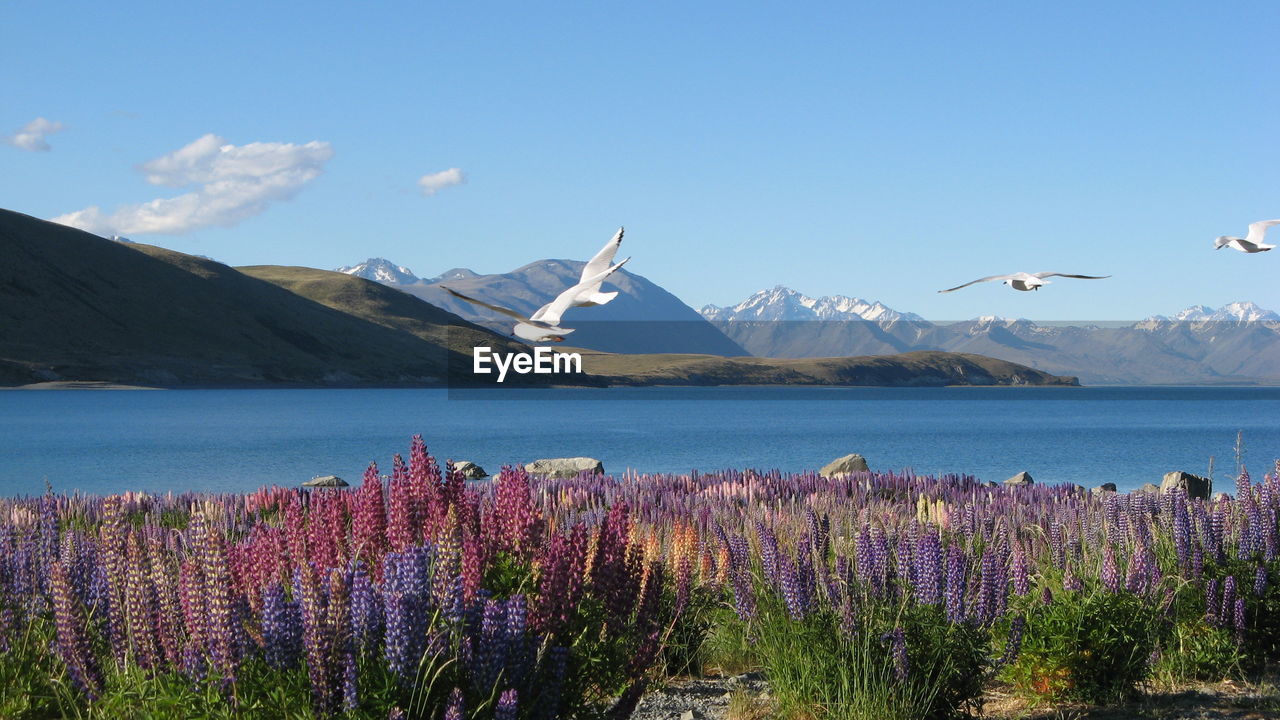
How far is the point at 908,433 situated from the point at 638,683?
92.1 metres

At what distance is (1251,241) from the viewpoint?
8.30 m

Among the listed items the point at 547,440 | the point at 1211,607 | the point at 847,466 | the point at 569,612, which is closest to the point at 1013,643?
the point at 1211,607

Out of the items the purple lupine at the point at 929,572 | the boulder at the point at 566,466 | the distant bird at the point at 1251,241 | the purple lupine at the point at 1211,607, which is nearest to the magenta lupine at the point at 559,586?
the purple lupine at the point at 929,572

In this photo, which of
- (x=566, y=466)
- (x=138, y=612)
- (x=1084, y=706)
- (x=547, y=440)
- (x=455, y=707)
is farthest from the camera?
(x=547, y=440)

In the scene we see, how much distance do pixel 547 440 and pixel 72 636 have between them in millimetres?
74450

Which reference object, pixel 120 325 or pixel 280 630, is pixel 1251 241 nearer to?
pixel 280 630

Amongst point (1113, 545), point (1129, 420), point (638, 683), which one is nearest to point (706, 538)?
point (1113, 545)

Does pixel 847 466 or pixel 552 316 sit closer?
pixel 552 316

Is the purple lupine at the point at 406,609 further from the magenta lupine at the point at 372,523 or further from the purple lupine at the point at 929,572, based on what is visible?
the purple lupine at the point at 929,572

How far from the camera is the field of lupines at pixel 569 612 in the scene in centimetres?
387

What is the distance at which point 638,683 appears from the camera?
4.79 m

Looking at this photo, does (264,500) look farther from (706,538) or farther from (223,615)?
(223,615)

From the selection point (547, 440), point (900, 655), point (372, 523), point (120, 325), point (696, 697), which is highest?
point (120, 325)

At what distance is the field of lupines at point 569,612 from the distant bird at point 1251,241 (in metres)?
1.83
